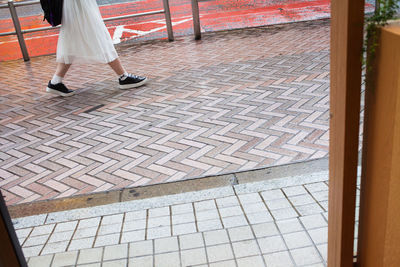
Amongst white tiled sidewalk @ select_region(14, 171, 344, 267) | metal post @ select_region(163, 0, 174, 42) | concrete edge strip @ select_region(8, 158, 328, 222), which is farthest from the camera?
metal post @ select_region(163, 0, 174, 42)

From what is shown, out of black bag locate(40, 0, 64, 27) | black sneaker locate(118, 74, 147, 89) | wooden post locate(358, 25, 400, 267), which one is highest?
black bag locate(40, 0, 64, 27)

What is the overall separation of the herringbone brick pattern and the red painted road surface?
115 inches

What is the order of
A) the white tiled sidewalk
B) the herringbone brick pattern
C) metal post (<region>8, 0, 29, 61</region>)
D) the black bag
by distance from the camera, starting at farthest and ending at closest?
metal post (<region>8, 0, 29, 61</region>), the black bag, the herringbone brick pattern, the white tiled sidewalk

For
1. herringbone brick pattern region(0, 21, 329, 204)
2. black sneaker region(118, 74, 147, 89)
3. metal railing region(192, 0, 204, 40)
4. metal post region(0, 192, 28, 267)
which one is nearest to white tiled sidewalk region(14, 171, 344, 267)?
herringbone brick pattern region(0, 21, 329, 204)

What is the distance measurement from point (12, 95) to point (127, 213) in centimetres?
349

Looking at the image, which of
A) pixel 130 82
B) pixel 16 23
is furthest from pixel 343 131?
pixel 16 23

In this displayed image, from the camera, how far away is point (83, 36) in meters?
4.75

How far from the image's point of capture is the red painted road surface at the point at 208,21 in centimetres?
897

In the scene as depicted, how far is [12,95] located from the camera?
203 inches

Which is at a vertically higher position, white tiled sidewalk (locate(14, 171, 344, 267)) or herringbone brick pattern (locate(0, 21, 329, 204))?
herringbone brick pattern (locate(0, 21, 329, 204))

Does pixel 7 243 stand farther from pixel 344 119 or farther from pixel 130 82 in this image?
pixel 130 82

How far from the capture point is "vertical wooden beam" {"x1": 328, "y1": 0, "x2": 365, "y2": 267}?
1.15 m

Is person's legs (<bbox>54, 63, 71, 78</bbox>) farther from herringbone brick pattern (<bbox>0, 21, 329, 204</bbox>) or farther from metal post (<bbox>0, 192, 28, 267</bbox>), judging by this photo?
metal post (<bbox>0, 192, 28, 267</bbox>)

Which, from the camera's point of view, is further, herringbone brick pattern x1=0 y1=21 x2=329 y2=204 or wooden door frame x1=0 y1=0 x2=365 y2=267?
herringbone brick pattern x1=0 y1=21 x2=329 y2=204
